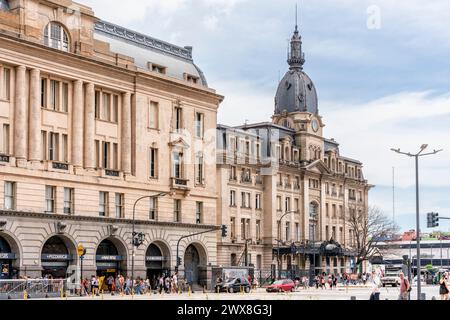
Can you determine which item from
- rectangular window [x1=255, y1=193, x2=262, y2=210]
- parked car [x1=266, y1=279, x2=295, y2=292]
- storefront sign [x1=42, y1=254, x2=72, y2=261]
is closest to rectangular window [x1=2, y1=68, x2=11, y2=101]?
storefront sign [x1=42, y1=254, x2=72, y2=261]

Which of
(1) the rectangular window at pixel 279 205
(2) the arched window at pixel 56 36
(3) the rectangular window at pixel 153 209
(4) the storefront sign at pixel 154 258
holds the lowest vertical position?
(4) the storefront sign at pixel 154 258

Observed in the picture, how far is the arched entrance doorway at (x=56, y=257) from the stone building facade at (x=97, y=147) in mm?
105

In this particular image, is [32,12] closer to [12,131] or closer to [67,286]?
[12,131]

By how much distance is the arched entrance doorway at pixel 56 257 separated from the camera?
7294 centimetres

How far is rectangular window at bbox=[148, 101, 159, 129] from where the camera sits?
87000 millimetres

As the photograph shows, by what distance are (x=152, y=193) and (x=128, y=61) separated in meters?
13.8

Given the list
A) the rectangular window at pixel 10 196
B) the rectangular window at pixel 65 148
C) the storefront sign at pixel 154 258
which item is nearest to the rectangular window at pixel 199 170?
the storefront sign at pixel 154 258

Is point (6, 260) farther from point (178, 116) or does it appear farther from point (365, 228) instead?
point (365, 228)

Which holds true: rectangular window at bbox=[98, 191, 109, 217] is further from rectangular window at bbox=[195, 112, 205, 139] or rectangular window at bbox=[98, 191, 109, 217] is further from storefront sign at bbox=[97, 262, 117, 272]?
rectangular window at bbox=[195, 112, 205, 139]

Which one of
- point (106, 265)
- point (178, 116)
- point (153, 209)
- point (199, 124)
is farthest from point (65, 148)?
point (199, 124)

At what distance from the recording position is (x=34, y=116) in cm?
7381

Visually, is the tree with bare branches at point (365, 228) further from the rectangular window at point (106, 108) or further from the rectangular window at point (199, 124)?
the rectangular window at point (106, 108)

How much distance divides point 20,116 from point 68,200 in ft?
29.8

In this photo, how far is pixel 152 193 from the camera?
86312 mm
